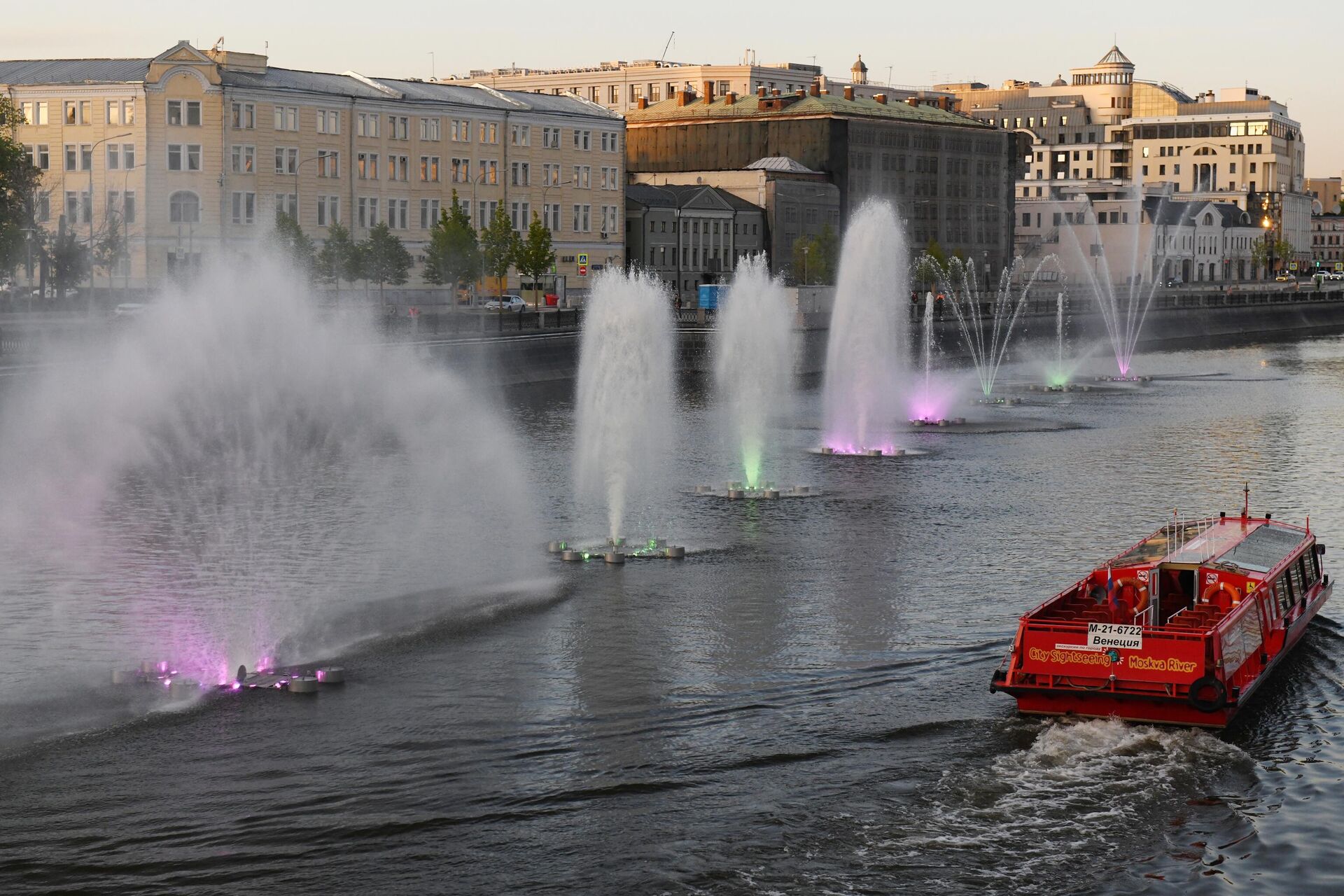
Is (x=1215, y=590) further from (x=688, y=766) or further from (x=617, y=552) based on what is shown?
(x=617, y=552)

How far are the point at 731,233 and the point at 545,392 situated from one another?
73.4m

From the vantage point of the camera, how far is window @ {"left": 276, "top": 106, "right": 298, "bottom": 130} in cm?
11525

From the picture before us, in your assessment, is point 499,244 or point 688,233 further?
point 688,233

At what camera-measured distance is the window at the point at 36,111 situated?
371 ft

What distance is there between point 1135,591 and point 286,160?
94.5 m

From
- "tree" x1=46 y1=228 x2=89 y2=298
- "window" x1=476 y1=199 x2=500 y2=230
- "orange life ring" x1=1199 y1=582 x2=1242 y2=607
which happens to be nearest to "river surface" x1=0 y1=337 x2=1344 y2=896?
"orange life ring" x1=1199 y1=582 x2=1242 y2=607

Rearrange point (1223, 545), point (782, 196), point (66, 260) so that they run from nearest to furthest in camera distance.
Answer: point (1223, 545) → point (66, 260) → point (782, 196)

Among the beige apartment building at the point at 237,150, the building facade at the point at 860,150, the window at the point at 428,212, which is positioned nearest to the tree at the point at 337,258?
the beige apartment building at the point at 237,150

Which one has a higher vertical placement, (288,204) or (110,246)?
(288,204)

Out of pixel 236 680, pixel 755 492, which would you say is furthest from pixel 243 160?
pixel 236 680

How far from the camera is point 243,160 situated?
11338cm

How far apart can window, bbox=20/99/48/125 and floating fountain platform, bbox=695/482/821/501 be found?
77.0 meters

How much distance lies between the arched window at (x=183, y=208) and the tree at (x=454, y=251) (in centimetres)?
1424

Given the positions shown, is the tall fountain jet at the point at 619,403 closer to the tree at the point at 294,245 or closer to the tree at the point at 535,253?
the tree at the point at 294,245
